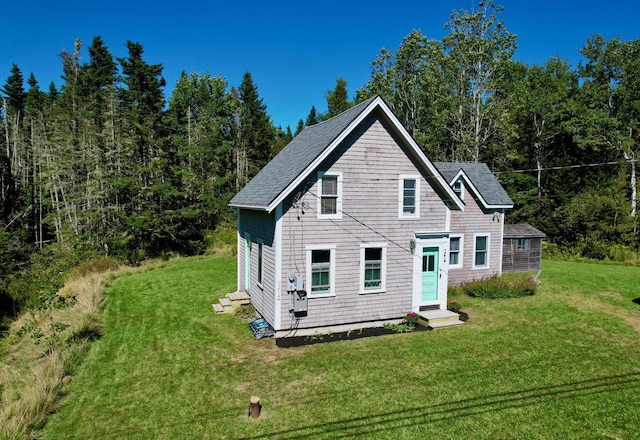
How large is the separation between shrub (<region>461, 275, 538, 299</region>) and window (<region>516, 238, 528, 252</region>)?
467 cm

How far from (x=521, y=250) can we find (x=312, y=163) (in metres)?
15.9

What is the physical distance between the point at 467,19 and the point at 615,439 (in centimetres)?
3270

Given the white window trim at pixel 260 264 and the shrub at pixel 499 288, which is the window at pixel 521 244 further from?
the white window trim at pixel 260 264

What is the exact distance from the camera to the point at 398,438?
22.1 feet

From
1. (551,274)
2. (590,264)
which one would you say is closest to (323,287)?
(551,274)

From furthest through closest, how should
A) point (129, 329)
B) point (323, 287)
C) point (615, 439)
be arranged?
point (129, 329) < point (323, 287) < point (615, 439)

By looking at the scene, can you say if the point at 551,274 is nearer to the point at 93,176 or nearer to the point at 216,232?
the point at 216,232

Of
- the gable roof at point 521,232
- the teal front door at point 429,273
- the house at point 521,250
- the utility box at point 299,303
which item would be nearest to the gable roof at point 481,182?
the gable roof at point 521,232

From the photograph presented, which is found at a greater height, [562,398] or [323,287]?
[323,287]

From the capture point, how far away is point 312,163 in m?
11.0

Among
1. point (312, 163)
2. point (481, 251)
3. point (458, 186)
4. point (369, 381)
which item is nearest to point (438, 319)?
point (369, 381)

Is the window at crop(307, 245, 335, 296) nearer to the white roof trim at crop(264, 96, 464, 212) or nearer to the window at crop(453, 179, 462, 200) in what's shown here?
the white roof trim at crop(264, 96, 464, 212)

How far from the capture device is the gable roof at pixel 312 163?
433 inches

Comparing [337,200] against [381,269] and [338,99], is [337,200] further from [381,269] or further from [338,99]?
[338,99]
